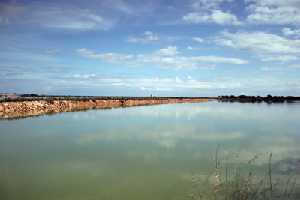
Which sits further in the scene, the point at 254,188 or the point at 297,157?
the point at 297,157

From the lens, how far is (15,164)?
9.66 metres

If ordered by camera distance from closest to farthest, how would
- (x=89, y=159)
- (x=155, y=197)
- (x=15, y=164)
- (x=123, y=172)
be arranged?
(x=155, y=197)
(x=123, y=172)
(x=15, y=164)
(x=89, y=159)

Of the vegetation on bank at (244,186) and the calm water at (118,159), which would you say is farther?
the calm water at (118,159)

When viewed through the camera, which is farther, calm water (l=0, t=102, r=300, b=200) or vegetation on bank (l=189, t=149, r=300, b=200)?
calm water (l=0, t=102, r=300, b=200)

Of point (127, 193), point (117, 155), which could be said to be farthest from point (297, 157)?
point (127, 193)

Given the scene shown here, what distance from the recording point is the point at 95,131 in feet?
57.2

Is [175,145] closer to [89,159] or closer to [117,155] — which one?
[117,155]

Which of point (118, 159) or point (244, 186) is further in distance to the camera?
point (118, 159)

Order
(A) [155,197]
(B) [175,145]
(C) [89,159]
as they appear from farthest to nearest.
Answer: (B) [175,145] → (C) [89,159] → (A) [155,197]

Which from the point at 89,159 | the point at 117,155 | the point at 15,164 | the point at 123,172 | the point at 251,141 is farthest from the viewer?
the point at 251,141

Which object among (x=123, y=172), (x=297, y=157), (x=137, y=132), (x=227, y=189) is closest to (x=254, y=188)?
(x=227, y=189)

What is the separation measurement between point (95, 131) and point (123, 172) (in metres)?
8.71

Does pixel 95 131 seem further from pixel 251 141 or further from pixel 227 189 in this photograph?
pixel 227 189

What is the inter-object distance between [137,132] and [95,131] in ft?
6.63
